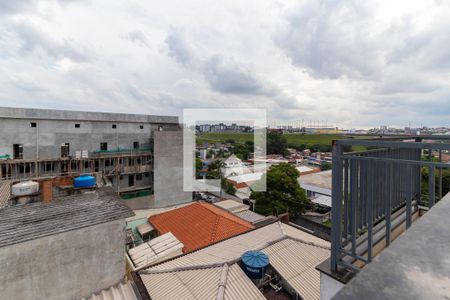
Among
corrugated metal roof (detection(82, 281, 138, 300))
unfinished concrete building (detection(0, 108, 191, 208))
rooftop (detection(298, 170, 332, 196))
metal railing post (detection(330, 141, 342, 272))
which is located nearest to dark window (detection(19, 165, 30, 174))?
unfinished concrete building (detection(0, 108, 191, 208))

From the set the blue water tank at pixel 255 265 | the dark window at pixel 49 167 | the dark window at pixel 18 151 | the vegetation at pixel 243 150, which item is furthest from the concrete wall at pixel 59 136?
the vegetation at pixel 243 150

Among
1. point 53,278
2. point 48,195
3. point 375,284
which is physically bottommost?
point 53,278

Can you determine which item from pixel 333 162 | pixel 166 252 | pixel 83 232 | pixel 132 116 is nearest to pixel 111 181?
pixel 132 116

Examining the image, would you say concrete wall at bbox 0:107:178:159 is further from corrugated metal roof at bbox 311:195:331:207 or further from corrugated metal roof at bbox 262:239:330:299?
corrugated metal roof at bbox 311:195:331:207

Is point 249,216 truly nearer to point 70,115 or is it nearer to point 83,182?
point 83,182

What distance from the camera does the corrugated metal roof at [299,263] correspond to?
227 inches

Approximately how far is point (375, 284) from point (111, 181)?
19251mm

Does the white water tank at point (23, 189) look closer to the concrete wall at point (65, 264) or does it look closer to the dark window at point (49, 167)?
the concrete wall at point (65, 264)

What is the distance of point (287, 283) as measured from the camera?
5.94 meters

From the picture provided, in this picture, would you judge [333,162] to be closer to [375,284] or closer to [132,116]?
[375,284]

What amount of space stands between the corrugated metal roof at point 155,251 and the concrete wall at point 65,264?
1816 mm

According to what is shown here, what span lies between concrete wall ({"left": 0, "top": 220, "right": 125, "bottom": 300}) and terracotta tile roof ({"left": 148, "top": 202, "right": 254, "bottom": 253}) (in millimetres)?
3892

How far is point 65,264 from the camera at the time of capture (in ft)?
18.2

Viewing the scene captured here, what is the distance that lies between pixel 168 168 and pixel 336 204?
666 inches
